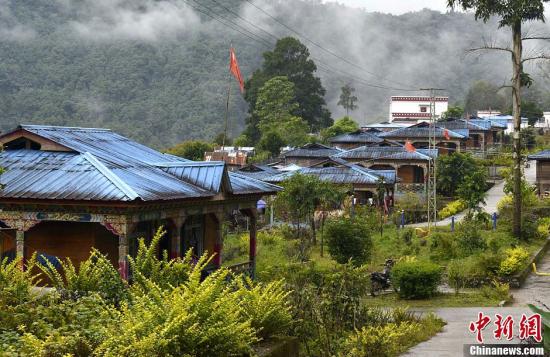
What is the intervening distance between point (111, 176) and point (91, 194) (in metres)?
0.80

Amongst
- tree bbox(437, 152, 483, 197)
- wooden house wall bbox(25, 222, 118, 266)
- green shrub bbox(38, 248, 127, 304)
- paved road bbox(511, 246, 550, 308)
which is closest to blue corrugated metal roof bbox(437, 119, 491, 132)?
tree bbox(437, 152, 483, 197)

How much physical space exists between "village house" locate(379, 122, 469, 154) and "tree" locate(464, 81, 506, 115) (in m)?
63.7

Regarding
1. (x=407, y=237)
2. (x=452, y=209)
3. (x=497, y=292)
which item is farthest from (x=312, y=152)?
(x=497, y=292)

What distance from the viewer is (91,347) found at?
34.3 feet

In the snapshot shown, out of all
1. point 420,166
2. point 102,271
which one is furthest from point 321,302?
point 420,166

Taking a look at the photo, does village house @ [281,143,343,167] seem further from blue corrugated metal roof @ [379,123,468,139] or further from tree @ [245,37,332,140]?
tree @ [245,37,332,140]

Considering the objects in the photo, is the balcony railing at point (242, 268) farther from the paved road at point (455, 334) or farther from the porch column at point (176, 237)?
the paved road at point (455, 334)

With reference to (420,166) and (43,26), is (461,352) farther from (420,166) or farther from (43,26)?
(43,26)

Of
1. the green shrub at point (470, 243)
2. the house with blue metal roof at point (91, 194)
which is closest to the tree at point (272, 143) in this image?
the green shrub at point (470, 243)

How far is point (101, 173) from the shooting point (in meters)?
20.9

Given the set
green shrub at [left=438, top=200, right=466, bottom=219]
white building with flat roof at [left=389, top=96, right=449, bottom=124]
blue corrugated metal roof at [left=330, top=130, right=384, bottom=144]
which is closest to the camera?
green shrub at [left=438, top=200, right=466, bottom=219]

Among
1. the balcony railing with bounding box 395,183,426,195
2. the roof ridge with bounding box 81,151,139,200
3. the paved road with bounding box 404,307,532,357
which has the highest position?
the balcony railing with bounding box 395,183,426,195

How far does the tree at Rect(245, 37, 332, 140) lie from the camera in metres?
104

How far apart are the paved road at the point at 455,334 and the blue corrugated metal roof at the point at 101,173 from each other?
22.5ft
